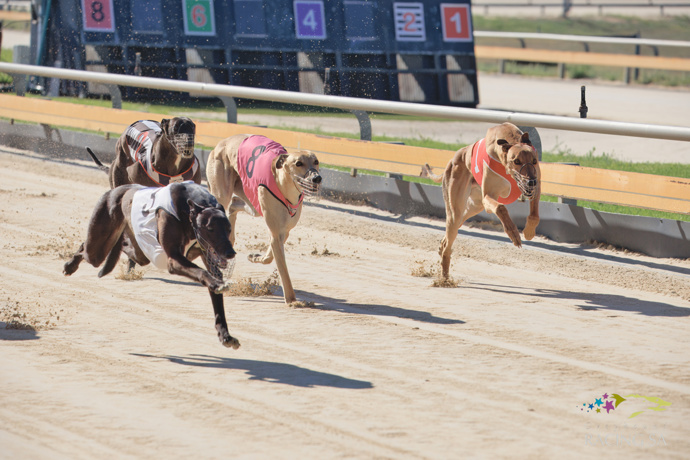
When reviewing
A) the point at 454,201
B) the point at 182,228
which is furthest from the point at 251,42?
the point at 182,228

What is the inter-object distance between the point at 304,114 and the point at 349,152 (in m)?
5.73

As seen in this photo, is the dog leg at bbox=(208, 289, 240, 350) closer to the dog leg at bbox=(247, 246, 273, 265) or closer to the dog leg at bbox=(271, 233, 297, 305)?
the dog leg at bbox=(271, 233, 297, 305)

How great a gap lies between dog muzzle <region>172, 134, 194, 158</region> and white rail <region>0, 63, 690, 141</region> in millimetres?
2803

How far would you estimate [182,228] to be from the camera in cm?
502

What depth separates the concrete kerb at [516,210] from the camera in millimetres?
7406

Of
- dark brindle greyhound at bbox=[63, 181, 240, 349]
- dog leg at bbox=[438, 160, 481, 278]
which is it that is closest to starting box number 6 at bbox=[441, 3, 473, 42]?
dog leg at bbox=[438, 160, 481, 278]

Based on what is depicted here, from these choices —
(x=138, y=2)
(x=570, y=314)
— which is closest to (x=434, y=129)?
(x=138, y=2)

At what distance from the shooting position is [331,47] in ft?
50.7

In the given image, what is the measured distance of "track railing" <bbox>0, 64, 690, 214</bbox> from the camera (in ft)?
24.3

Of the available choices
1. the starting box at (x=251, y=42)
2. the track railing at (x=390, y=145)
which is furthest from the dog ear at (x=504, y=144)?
the starting box at (x=251, y=42)

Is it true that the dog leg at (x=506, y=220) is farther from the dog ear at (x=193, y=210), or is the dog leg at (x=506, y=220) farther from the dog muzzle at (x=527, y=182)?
the dog ear at (x=193, y=210)

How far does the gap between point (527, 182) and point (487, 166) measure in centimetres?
43

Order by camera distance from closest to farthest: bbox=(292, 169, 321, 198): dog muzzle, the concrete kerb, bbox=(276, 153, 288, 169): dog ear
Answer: bbox=(292, 169, 321, 198): dog muzzle → bbox=(276, 153, 288, 169): dog ear → the concrete kerb

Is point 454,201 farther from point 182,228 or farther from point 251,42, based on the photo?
point 251,42
